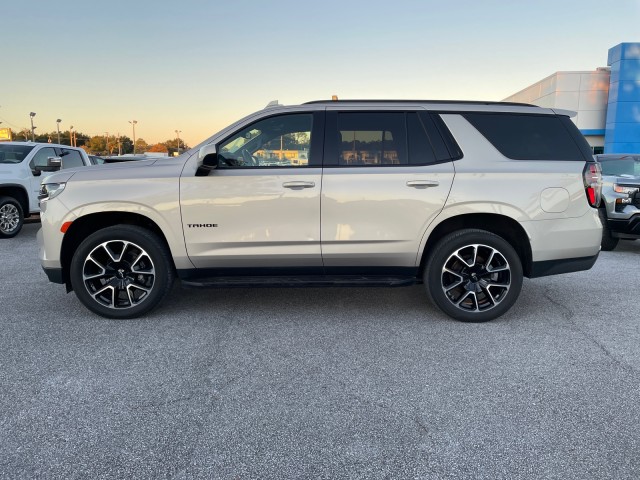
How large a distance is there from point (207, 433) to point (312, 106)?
294 cm

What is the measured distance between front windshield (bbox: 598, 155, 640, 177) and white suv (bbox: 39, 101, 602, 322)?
4.94 metres

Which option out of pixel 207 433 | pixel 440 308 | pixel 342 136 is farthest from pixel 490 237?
pixel 207 433

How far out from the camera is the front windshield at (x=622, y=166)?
823 cm

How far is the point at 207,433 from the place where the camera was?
2529 mm

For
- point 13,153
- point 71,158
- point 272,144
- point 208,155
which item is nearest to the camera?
point 208,155

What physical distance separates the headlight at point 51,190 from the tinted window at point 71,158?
6.36 meters

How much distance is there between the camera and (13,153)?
9.68m

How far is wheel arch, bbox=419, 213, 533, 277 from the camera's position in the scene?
4.29 meters

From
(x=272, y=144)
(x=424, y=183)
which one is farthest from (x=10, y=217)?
(x=424, y=183)

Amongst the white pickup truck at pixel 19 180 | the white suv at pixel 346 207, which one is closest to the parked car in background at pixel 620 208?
the white suv at pixel 346 207

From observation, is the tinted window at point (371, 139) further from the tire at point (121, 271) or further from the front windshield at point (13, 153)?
the front windshield at point (13, 153)

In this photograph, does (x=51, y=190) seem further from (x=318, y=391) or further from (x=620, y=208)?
(x=620, y=208)

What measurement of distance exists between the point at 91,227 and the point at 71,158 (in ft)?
23.0

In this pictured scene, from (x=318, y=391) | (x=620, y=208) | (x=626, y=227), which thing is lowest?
(x=318, y=391)
